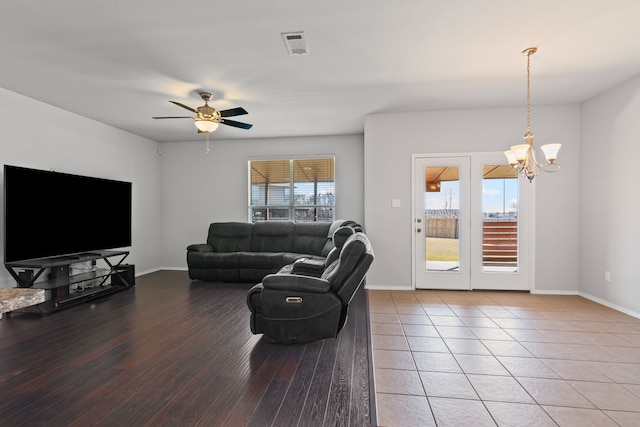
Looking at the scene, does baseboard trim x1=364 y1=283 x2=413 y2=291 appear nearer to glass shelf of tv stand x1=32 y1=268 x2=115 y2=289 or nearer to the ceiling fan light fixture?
the ceiling fan light fixture

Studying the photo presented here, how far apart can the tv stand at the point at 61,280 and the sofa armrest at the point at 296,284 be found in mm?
2719

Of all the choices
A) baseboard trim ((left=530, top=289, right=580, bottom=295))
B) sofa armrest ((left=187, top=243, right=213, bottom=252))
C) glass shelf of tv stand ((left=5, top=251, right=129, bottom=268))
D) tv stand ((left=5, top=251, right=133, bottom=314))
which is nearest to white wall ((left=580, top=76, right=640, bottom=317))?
baseboard trim ((left=530, top=289, right=580, bottom=295))

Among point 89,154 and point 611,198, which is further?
point 89,154

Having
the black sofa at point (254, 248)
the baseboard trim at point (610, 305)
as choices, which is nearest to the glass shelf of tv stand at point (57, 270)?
the black sofa at point (254, 248)

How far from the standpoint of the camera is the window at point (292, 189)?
6383 mm

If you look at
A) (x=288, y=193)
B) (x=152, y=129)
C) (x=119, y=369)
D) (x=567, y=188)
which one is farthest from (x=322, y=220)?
(x=119, y=369)

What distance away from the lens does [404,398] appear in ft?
6.86

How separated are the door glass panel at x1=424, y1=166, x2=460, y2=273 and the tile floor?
0.88 meters

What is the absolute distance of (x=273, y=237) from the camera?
6.02 meters

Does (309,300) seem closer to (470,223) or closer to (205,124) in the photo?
(205,124)

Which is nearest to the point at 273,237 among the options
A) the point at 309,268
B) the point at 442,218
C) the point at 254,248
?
the point at 254,248

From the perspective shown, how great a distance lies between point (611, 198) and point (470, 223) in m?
1.64

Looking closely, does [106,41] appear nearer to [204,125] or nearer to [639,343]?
[204,125]

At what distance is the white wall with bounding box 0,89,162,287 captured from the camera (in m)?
4.00
